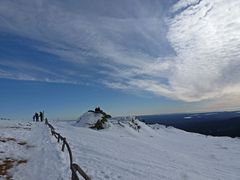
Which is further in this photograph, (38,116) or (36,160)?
(38,116)

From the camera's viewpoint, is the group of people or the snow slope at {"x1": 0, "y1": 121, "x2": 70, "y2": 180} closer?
the snow slope at {"x1": 0, "y1": 121, "x2": 70, "y2": 180}

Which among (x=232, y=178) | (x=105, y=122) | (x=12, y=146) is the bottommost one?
(x=232, y=178)

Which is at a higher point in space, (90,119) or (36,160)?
(90,119)

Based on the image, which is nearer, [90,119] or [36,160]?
[36,160]

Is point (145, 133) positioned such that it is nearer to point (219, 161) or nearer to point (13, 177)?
point (219, 161)

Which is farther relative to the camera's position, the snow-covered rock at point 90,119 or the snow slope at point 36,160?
the snow-covered rock at point 90,119

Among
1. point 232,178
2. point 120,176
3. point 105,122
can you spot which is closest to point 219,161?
point 232,178

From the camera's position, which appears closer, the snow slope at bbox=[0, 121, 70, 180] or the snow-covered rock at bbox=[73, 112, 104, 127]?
the snow slope at bbox=[0, 121, 70, 180]

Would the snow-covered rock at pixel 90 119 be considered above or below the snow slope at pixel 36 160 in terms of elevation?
above

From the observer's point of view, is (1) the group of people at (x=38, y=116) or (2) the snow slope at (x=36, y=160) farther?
(1) the group of people at (x=38, y=116)

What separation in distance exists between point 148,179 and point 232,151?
30.0m

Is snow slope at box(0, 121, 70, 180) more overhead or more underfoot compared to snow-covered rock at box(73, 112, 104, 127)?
more underfoot

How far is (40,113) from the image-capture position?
53531 millimetres

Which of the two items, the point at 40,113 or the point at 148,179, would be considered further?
the point at 40,113
